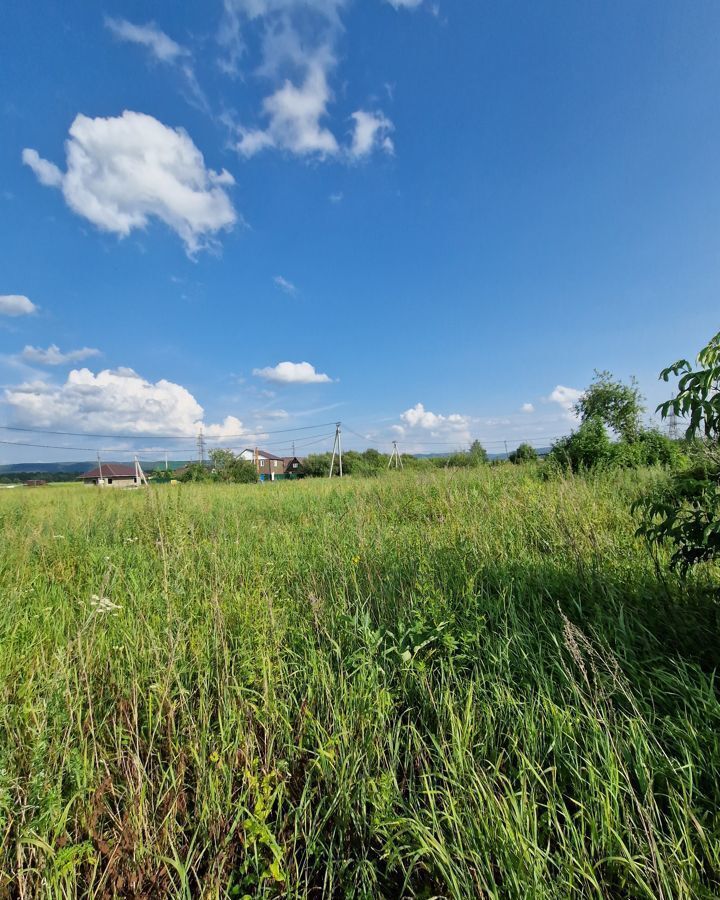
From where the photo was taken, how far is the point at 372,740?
1556 mm

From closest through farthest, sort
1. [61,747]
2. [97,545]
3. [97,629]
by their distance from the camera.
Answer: [61,747], [97,629], [97,545]

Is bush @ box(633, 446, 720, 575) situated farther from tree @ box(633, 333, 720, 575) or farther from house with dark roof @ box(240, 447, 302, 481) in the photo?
house with dark roof @ box(240, 447, 302, 481)

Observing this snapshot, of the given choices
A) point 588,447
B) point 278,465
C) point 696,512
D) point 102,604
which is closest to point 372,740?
point 102,604

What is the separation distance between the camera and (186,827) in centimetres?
137

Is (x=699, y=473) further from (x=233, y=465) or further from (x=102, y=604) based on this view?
(x=233, y=465)

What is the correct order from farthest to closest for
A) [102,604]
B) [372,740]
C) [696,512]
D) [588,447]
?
[588,447] < [102,604] < [696,512] < [372,740]

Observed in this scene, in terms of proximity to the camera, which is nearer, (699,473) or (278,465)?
(699,473)

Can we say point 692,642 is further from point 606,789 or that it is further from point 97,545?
point 97,545

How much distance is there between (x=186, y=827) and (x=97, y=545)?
3931 mm

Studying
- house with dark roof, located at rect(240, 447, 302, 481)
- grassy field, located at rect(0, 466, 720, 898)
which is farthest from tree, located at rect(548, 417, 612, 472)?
house with dark roof, located at rect(240, 447, 302, 481)

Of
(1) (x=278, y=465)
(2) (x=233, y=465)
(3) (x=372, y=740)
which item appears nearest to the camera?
(3) (x=372, y=740)

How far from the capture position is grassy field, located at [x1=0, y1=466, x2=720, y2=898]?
1175mm

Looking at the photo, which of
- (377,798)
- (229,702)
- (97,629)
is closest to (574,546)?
(377,798)

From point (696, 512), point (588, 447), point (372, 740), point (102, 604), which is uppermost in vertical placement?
point (588, 447)
